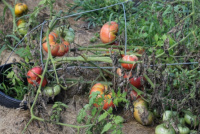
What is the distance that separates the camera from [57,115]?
2.02m

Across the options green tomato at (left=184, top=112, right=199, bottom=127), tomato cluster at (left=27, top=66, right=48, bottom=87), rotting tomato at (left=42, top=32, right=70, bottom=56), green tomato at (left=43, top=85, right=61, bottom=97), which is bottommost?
green tomato at (left=184, top=112, right=199, bottom=127)

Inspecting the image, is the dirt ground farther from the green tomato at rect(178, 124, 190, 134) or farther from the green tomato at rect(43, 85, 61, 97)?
the green tomato at rect(178, 124, 190, 134)

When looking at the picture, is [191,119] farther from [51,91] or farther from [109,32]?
[109,32]

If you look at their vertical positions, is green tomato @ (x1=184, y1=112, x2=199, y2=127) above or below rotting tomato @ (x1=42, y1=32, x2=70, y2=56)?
below

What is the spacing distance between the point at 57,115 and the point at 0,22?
5.83ft

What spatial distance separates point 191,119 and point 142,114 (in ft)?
1.15

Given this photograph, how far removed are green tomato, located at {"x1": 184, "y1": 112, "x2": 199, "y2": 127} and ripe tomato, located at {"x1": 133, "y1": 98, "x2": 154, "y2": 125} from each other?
0.26 metres

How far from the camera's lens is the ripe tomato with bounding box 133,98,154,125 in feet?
6.96

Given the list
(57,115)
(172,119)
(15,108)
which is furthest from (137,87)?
(15,108)

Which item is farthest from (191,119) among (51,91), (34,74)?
(34,74)

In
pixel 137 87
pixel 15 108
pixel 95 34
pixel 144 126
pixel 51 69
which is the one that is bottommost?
pixel 144 126

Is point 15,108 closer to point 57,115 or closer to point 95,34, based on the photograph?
point 57,115

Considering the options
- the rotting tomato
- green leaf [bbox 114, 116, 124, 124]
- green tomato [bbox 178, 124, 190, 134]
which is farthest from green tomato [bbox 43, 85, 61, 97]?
green tomato [bbox 178, 124, 190, 134]

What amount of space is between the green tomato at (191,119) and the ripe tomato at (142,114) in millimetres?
256
